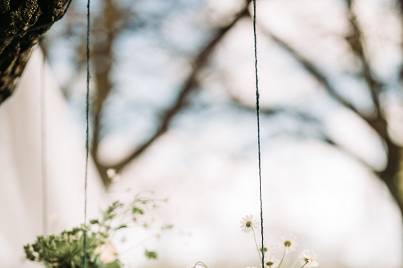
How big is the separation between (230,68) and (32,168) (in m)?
2.71

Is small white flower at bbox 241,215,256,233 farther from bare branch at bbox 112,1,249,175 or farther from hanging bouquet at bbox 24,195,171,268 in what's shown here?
bare branch at bbox 112,1,249,175

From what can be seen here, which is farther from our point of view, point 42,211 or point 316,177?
point 316,177

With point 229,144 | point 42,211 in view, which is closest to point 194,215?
point 229,144

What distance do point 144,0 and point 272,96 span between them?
1.24 meters

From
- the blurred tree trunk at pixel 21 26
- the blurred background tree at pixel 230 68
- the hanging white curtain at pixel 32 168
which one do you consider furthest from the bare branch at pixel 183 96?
the blurred tree trunk at pixel 21 26

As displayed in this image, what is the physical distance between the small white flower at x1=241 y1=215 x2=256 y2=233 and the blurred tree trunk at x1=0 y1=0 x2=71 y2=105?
0.60 m

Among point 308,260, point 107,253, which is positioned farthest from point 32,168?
point 308,260

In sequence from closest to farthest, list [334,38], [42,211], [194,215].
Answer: [42,211]
[334,38]
[194,215]

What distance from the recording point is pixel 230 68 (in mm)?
Answer: 4973

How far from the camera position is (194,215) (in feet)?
16.6

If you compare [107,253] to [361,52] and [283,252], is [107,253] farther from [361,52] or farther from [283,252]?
[361,52]

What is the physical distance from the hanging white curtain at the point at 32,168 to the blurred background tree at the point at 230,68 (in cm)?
197

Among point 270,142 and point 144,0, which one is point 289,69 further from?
point 144,0

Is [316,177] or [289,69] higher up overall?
[289,69]
